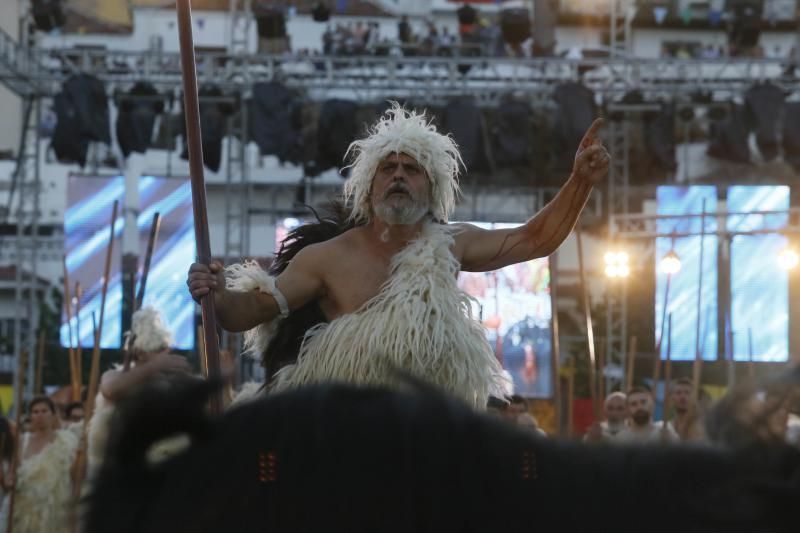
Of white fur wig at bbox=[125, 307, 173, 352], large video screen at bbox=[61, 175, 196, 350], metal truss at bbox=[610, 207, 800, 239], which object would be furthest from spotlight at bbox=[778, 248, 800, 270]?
white fur wig at bbox=[125, 307, 173, 352]

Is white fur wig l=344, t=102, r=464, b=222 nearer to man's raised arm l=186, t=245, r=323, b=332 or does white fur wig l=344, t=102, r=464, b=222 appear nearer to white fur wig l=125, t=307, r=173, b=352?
man's raised arm l=186, t=245, r=323, b=332

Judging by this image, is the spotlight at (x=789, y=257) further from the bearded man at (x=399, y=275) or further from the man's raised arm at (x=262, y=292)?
the man's raised arm at (x=262, y=292)

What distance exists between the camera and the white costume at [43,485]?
24.8 feet

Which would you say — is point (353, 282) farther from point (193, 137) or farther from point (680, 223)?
point (680, 223)

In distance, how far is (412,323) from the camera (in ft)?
11.1

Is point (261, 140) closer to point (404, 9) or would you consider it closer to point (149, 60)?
point (149, 60)

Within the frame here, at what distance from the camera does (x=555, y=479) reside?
120cm

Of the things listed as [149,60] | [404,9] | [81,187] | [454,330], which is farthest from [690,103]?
[404,9]

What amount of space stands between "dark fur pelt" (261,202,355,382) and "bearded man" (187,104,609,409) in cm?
3

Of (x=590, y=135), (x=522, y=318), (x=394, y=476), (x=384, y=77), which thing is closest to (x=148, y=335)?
(x=590, y=135)

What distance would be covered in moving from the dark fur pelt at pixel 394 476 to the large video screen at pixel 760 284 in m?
16.6

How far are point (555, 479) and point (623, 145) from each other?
15190mm

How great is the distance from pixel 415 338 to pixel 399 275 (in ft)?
0.77

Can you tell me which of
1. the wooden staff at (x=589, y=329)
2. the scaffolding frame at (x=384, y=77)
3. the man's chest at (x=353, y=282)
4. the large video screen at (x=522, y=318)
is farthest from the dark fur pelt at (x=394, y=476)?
the large video screen at (x=522, y=318)
